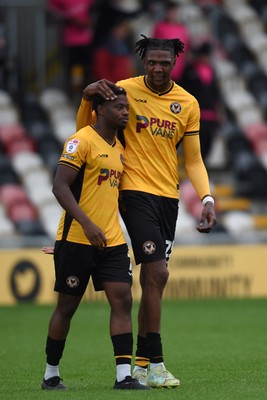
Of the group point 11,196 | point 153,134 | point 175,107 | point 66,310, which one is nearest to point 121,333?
point 66,310

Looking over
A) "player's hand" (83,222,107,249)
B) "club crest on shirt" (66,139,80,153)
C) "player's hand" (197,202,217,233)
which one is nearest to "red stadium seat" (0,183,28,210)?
"player's hand" (197,202,217,233)

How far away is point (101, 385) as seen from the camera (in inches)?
345

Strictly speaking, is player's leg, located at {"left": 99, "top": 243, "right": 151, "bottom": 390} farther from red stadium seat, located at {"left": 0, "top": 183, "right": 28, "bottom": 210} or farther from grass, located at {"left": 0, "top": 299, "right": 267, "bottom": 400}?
red stadium seat, located at {"left": 0, "top": 183, "right": 28, "bottom": 210}

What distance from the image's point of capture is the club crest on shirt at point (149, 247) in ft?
28.7

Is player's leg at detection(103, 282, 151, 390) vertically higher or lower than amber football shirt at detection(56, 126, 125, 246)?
lower

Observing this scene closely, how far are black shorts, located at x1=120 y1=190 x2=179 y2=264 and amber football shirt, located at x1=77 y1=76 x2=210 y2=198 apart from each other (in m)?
0.06

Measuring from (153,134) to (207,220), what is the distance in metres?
0.72

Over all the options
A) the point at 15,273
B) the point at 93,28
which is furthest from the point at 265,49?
the point at 15,273

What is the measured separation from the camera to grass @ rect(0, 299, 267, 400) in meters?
8.29

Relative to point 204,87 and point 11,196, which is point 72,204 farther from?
point 11,196

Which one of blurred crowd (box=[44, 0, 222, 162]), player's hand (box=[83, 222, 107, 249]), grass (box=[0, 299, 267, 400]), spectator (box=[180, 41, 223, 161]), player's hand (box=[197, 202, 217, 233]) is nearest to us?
player's hand (box=[83, 222, 107, 249])

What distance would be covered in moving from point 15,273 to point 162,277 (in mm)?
8797

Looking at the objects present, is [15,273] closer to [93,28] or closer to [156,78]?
[93,28]

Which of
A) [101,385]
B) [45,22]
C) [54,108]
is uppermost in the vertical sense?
[45,22]
